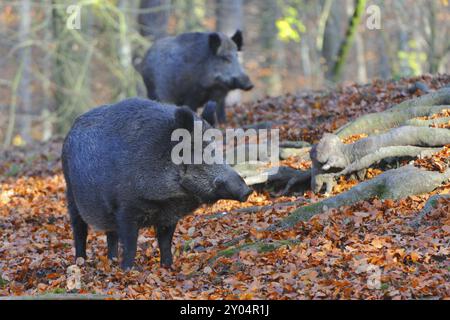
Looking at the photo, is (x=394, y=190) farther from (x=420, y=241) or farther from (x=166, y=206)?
(x=166, y=206)

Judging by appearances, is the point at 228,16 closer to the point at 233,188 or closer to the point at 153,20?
the point at 153,20

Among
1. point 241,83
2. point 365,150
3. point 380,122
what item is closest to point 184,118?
point 365,150

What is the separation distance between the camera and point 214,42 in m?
16.6

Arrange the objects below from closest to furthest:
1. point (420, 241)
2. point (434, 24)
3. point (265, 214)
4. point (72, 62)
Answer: point (420, 241)
point (265, 214)
point (434, 24)
point (72, 62)

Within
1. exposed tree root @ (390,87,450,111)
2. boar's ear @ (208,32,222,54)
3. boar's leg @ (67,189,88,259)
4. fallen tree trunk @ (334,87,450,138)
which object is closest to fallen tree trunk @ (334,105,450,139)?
fallen tree trunk @ (334,87,450,138)

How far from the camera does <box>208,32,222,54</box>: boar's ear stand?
16453 mm

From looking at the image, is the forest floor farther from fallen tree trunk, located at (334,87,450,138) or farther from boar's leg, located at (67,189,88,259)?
fallen tree trunk, located at (334,87,450,138)

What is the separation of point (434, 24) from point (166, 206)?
1474cm

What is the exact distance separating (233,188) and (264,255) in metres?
0.79

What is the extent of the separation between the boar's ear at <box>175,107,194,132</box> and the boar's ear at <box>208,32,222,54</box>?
27.7 feet

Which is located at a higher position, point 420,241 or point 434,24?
point 434,24

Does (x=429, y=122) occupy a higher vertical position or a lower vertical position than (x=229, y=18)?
lower

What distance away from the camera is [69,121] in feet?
79.3
